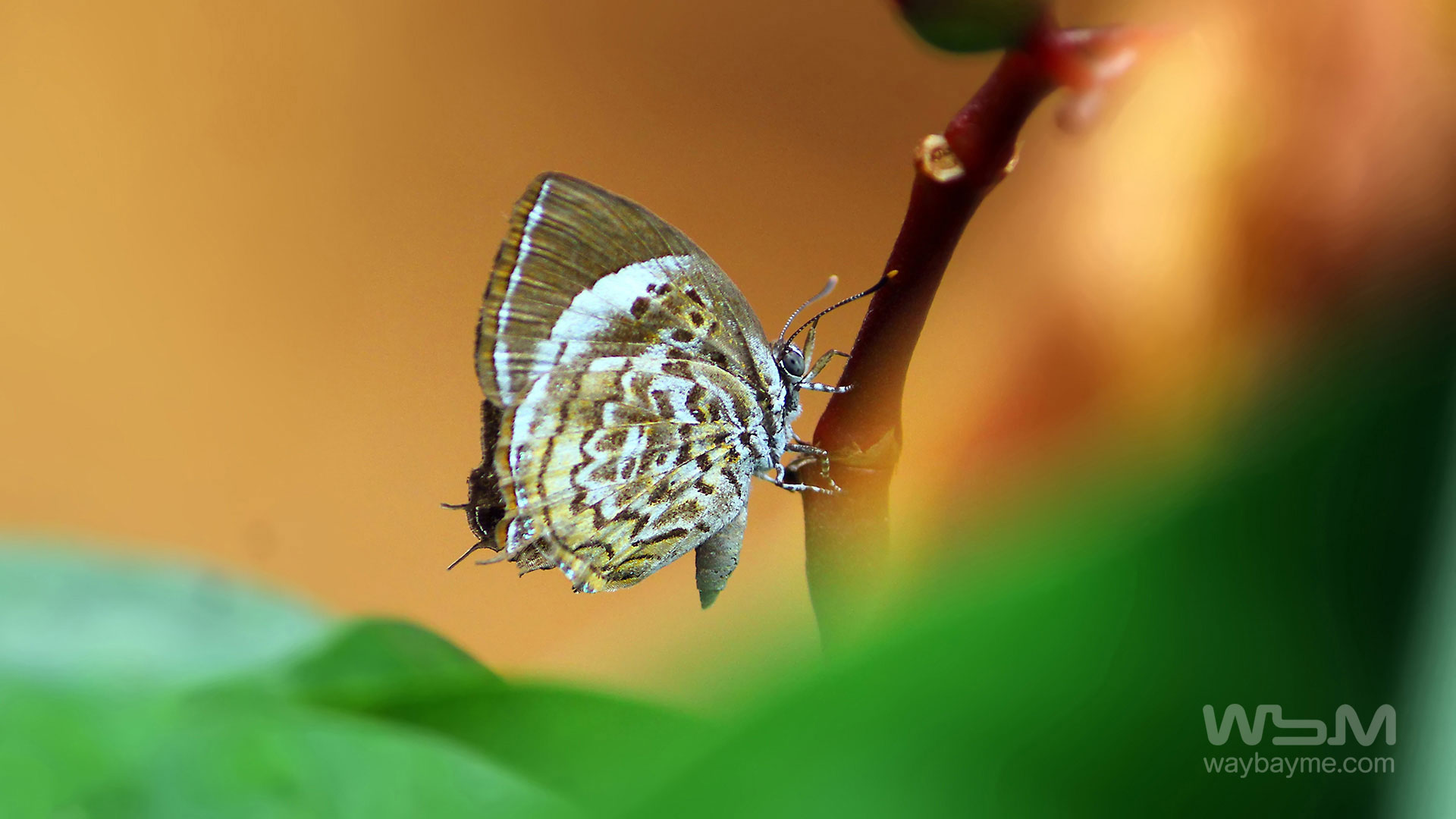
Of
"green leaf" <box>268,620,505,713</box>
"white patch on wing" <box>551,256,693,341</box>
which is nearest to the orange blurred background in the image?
"green leaf" <box>268,620,505,713</box>

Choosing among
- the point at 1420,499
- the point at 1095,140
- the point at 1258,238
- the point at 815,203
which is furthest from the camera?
the point at 815,203

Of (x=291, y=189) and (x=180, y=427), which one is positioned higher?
(x=291, y=189)

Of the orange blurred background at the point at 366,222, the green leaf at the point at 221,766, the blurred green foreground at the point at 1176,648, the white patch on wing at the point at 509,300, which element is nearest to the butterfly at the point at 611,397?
the white patch on wing at the point at 509,300

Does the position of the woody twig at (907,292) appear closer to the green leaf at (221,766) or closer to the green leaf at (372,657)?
the green leaf at (221,766)

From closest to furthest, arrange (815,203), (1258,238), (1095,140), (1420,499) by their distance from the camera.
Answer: (1420,499) → (1258,238) → (1095,140) → (815,203)

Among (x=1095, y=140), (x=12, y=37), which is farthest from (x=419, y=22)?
(x=1095, y=140)

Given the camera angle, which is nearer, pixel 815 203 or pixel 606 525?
pixel 606 525

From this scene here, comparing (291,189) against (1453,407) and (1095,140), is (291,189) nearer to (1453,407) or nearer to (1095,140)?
(1095,140)

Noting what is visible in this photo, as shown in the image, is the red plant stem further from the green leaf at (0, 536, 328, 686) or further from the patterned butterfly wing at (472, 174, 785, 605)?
the green leaf at (0, 536, 328, 686)
